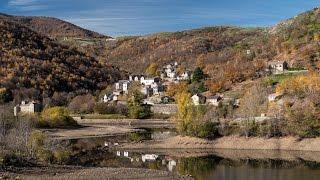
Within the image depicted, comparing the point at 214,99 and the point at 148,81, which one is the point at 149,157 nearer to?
the point at 214,99

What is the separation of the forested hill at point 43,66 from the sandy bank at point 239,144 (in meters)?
66.4

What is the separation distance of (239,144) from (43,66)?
87920 mm

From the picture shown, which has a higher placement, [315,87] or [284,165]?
[315,87]

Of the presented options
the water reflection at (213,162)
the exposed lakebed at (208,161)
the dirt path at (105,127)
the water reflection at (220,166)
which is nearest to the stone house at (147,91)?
the dirt path at (105,127)

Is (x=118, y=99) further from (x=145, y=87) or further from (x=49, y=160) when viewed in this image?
(x=49, y=160)

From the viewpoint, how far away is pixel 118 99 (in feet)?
460

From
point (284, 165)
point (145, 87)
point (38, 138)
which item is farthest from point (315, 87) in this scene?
point (145, 87)

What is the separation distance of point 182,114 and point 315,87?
23.6 metres

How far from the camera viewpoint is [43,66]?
5719 inches

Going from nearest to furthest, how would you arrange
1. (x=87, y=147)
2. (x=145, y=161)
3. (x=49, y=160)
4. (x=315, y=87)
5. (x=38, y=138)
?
1. (x=49, y=160)
2. (x=38, y=138)
3. (x=145, y=161)
4. (x=87, y=147)
5. (x=315, y=87)

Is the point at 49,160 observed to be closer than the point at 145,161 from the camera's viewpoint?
Yes

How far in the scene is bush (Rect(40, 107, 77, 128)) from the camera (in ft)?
308

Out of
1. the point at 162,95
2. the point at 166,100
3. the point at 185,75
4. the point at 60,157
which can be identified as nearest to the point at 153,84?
the point at 185,75

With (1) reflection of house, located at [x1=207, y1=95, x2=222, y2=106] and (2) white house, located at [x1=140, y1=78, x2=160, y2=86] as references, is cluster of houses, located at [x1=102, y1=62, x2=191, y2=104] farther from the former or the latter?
(1) reflection of house, located at [x1=207, y1=95, x2=222, y2=106]
